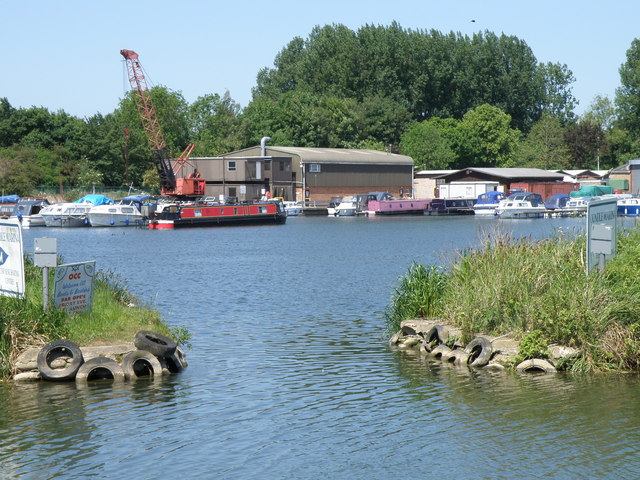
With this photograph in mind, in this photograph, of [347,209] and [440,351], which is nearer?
[440,351]

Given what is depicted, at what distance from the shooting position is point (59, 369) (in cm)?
1847

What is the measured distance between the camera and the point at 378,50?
508 ft

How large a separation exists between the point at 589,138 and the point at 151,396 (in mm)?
136038

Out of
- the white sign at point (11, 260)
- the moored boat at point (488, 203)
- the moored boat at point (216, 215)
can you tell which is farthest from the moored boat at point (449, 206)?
the white sign at point (11, 260)

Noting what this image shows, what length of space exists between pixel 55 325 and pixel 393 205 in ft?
296

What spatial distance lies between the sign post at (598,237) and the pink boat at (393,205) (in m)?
86.0

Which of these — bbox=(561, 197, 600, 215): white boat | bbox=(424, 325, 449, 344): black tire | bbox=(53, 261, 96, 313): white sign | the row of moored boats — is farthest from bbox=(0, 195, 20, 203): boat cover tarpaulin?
bbox=(424, 325, 449, 344): black tire

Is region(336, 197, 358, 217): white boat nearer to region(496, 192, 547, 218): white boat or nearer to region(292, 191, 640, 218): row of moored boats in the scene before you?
region(292, 191, 640, 218): row of moored boats

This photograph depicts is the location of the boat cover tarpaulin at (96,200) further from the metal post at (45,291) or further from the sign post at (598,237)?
the sign post at (598,237)

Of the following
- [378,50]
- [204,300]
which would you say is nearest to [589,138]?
[378,50]

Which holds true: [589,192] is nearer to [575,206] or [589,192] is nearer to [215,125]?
[575,206]

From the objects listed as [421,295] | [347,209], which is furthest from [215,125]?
[421,295]

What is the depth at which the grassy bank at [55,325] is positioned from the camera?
18.8 metres

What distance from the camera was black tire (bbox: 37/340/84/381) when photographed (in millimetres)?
18344
